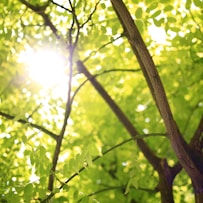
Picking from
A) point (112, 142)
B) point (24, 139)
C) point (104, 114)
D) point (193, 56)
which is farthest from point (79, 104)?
point (24, 139)

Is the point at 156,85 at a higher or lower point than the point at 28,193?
higher

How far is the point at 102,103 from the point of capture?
507cm

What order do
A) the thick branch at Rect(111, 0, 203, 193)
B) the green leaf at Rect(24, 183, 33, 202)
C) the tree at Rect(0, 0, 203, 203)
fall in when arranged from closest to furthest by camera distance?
the thick branch at Rect(111, 0, 203, 193) → the green leaf at Rect(24, 183, 33, 202) → the tree at Rect(0, 0, 203, 203)

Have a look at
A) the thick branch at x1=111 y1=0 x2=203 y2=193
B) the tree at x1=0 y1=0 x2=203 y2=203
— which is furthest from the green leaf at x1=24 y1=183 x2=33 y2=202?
the thick branch at x1=111 y1=0 x2=203 y2=193

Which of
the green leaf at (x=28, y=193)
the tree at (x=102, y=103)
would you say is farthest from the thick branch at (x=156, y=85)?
the green leaf at (x=28, y=193)

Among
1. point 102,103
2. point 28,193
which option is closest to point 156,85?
point 28,193

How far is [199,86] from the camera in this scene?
386 cm

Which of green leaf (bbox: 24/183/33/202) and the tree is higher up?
the tree

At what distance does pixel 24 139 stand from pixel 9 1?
156 cm

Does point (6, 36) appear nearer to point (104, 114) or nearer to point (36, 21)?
point (36, 21)

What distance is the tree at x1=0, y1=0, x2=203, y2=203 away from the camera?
2441mm

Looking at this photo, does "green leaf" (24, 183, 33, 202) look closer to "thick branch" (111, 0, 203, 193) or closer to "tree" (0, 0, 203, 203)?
"tree" (0, 0, 203, 203)

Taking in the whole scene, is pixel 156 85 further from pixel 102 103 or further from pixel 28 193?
pixel 102 103

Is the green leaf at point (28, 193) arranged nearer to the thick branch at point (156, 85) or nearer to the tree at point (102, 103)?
the tree at point (102, 103)
